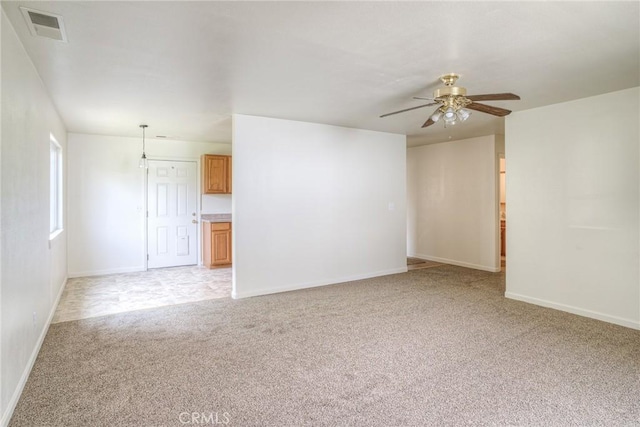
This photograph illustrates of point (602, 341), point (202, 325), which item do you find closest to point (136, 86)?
point (202, 325)

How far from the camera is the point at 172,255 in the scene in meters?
6.88

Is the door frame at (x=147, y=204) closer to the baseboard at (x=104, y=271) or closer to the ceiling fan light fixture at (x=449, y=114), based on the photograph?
the baseboard at (x=104, y=271)

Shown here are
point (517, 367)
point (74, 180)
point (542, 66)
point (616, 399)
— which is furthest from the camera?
point (74, 180)

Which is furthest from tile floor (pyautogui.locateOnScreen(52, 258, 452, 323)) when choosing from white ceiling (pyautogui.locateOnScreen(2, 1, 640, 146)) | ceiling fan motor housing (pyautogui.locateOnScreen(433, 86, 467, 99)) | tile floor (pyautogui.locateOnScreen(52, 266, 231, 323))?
ceiling fan motor housing (pyautogui.locateOnScreen(433, 86, 467, 99))

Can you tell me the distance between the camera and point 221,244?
6758 mm

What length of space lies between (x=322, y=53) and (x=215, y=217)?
4.92 m

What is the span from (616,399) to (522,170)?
2.85 m

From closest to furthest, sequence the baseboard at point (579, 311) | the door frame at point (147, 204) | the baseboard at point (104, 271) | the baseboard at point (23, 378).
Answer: the baseboard at point (23, 378)
the baseboard at point (579, 311)
the baseboard at point (104, 271)
the door frame at point (147, 204)

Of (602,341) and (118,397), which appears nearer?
→ (118,397)

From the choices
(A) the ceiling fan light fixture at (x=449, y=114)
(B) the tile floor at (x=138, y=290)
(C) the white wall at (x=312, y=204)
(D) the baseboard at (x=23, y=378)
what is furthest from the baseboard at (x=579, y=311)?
(D) the baseboard at (x=23, y=378)

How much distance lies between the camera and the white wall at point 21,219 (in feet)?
6.97

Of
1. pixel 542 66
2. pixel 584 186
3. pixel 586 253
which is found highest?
pixel 542 66

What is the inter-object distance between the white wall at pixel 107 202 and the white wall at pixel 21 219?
2764mm

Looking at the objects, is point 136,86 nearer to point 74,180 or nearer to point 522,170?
point 74,180
